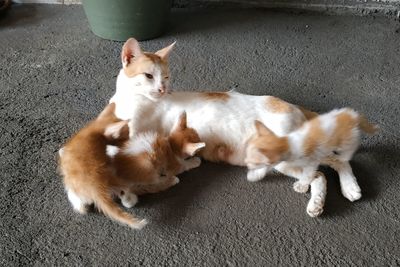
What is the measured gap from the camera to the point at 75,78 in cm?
199

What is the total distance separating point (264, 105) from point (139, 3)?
1040 mm

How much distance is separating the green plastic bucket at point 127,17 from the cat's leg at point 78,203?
1.15 metres

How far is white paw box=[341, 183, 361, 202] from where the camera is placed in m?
1.33

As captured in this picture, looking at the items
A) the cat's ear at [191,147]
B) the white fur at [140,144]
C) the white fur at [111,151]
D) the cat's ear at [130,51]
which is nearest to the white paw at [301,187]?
the cat's ear at [191,147]

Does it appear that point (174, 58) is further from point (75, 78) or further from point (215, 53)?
point (75, 78)

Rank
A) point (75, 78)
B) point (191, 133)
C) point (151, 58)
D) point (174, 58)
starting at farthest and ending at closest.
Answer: point (174, 58)
point (75, 78)
point (151, 58)
point (191, 133)

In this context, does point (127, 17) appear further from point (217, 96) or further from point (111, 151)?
point (111, 151)

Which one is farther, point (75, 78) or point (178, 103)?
point (75, 78)

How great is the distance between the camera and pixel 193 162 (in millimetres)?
1467

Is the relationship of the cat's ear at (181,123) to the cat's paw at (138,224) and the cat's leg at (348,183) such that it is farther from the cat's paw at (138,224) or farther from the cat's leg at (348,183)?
the cat's leg at (348,183)

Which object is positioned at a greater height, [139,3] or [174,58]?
[139,3]

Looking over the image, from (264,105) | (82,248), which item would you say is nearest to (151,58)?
(264,105)

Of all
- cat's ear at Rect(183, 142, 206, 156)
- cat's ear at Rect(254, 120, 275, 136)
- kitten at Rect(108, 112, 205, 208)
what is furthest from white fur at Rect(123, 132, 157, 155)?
cat's ear at Rect(254, 120, 275, 136)

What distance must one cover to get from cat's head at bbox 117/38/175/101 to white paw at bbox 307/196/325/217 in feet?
2.00
